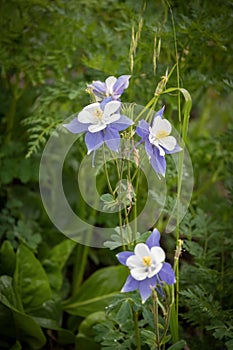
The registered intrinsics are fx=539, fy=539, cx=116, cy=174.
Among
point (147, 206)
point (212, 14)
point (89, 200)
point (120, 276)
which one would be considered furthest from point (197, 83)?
point (120, 276)

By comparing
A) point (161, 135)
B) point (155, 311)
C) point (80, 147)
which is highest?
point (161, 135)

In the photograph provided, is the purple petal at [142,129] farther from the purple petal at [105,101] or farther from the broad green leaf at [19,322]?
the broad green leaf at [19,322]

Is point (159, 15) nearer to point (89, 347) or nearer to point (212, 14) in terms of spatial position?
point (212, 14)

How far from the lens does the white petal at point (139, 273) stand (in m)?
0.93

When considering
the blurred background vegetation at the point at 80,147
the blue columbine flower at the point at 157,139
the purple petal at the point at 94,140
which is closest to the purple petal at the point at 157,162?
the blue columbine flower at the point at 157,139

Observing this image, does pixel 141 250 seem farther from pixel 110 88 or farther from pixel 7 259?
pixel 7 259

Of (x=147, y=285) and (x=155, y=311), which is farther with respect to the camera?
(x=155, y=311)

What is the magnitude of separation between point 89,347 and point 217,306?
0.41 metres

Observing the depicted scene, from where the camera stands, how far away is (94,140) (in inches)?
38.4

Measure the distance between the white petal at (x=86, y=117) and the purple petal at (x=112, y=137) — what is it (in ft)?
0.11

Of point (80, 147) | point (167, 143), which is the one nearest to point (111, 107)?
point (167, 143)

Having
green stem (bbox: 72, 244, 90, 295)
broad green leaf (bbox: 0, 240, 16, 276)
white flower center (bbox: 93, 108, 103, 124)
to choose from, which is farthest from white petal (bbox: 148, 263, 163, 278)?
green stem (bbox: 72, 244, 90, 295)

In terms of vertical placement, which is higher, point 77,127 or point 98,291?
point 77,127

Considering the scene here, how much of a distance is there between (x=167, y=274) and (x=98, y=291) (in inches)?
27.5
